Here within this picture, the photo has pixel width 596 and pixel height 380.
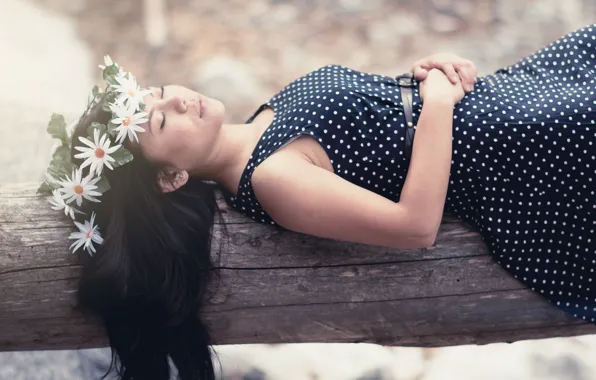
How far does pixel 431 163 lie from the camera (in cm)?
185

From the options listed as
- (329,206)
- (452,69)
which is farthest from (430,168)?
(452,69)

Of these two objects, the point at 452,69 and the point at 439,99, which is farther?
the point at 452,69

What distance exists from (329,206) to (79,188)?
2.38 ft

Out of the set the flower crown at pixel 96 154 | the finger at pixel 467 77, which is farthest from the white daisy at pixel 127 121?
the finger at pixel 467 77

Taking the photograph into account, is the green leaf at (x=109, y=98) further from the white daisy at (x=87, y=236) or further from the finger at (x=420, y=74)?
the finger at (x=420, y=74)

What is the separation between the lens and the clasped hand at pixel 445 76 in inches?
78.5

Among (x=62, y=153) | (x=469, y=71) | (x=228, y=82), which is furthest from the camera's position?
(x=228, y=82)

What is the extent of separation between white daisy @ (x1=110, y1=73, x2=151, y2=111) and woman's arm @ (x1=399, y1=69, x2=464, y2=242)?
0.79 meters

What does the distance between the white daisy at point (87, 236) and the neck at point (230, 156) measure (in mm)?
343

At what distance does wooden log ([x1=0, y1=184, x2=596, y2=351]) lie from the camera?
1944 mm

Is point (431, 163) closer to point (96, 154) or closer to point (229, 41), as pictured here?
point (96, 154)

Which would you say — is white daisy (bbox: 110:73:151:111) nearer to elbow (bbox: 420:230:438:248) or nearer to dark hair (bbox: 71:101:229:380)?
dark hair (bbox: 71:101:229:380)

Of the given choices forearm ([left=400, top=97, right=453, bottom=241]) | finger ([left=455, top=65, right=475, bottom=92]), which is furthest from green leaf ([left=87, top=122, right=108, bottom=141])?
finger ([left=455, top=65, right=475, bottom=92])

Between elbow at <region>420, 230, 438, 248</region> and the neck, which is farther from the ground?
the neck
